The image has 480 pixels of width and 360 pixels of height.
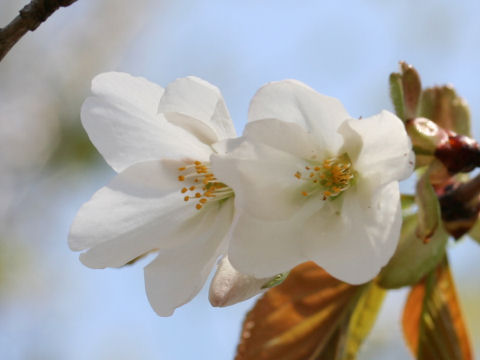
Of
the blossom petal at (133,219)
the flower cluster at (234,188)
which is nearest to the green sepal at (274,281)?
the flower cluster at (234,188)

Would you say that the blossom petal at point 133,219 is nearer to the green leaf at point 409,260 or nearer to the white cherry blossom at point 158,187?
the white cherry blossom at point 158,187

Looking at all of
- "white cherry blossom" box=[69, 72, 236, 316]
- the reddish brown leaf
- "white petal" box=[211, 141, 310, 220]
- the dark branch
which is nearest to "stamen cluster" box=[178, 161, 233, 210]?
"white cherry blossom" box=[69, 72, 236, 316]

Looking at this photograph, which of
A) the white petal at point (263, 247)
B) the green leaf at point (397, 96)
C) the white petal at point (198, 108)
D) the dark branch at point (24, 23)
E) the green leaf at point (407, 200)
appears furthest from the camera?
the green leaf at point (407, 200)

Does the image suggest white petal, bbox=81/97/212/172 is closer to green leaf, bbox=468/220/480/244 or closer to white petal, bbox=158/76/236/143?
white petal, bbox=158/76/236/143

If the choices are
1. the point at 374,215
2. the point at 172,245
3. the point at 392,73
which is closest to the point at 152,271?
the point at 172,245

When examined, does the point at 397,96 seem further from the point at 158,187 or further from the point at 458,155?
the point at 158,187

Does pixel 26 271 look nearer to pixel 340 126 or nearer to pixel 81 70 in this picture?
pixel 81 70
